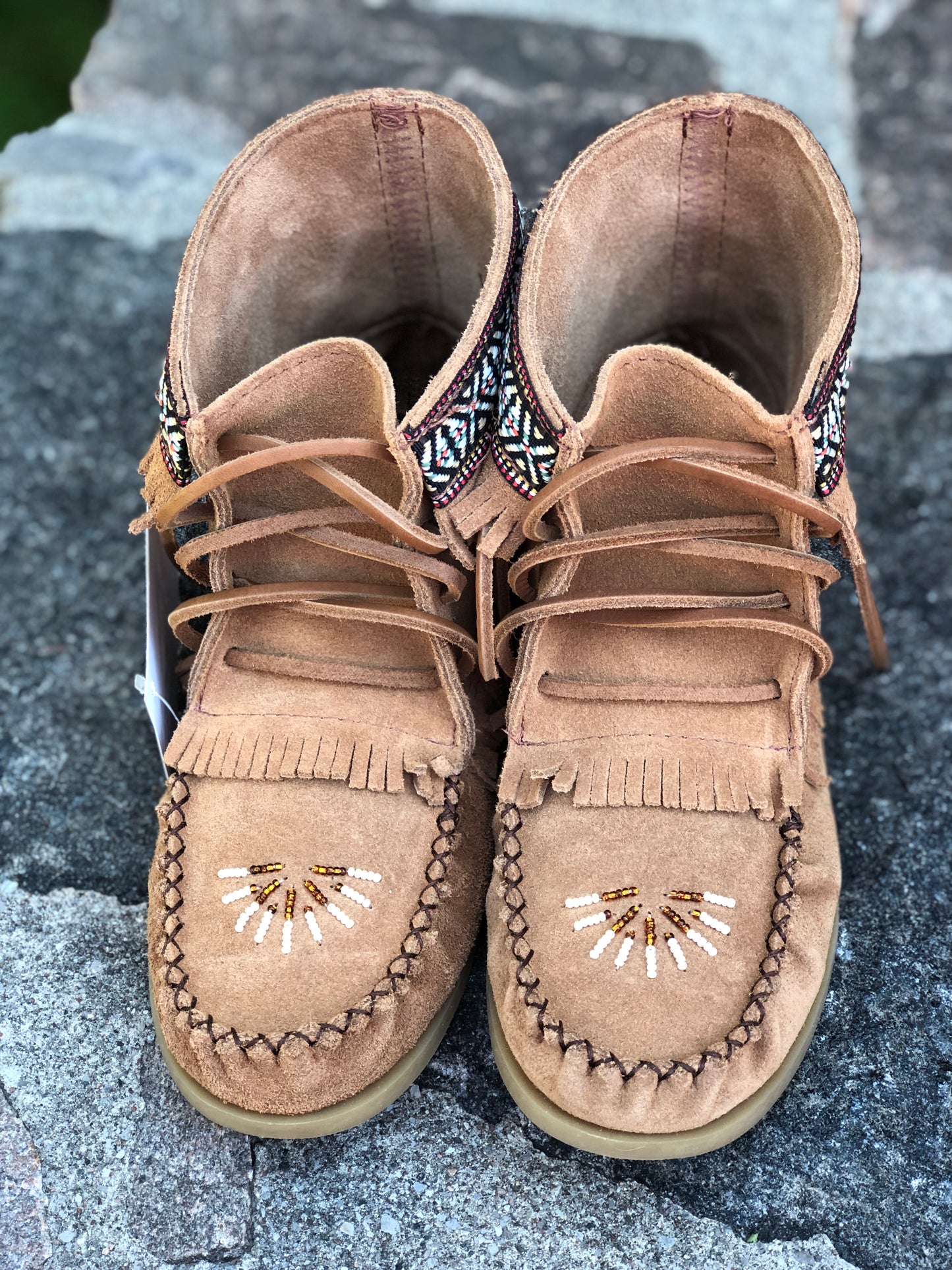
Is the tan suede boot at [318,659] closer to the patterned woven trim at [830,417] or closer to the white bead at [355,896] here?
the white bead at [355,896]

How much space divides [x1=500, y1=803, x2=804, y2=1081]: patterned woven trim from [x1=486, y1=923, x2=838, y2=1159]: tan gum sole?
42 mm

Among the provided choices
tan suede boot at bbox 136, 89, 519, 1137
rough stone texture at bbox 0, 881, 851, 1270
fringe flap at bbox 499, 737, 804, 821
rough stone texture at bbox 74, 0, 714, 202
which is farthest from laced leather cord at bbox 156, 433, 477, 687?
rough stone texture at bbox 74, 0, 714, 202

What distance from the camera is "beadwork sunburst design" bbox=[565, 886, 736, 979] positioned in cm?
89

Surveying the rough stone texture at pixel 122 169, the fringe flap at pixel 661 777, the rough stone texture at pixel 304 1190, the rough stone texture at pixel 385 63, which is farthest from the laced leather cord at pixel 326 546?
the rough stone texture at pixel 385 63

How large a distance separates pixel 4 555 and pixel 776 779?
875 mm

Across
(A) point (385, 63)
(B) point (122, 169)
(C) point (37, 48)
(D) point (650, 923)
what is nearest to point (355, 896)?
(D) point (650, 923)

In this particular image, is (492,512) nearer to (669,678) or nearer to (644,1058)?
(669,678)

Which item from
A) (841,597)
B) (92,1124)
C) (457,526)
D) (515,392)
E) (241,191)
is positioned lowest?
(92,1124)

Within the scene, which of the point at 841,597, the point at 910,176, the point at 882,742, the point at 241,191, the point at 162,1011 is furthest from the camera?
the point at 910,176

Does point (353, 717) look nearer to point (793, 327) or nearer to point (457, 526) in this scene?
point (457, 526)

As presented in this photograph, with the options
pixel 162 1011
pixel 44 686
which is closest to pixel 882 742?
pixel 162 1011

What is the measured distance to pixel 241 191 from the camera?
3.42 ft

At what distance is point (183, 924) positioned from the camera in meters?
0.92

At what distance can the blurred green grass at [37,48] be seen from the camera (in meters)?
0.91
